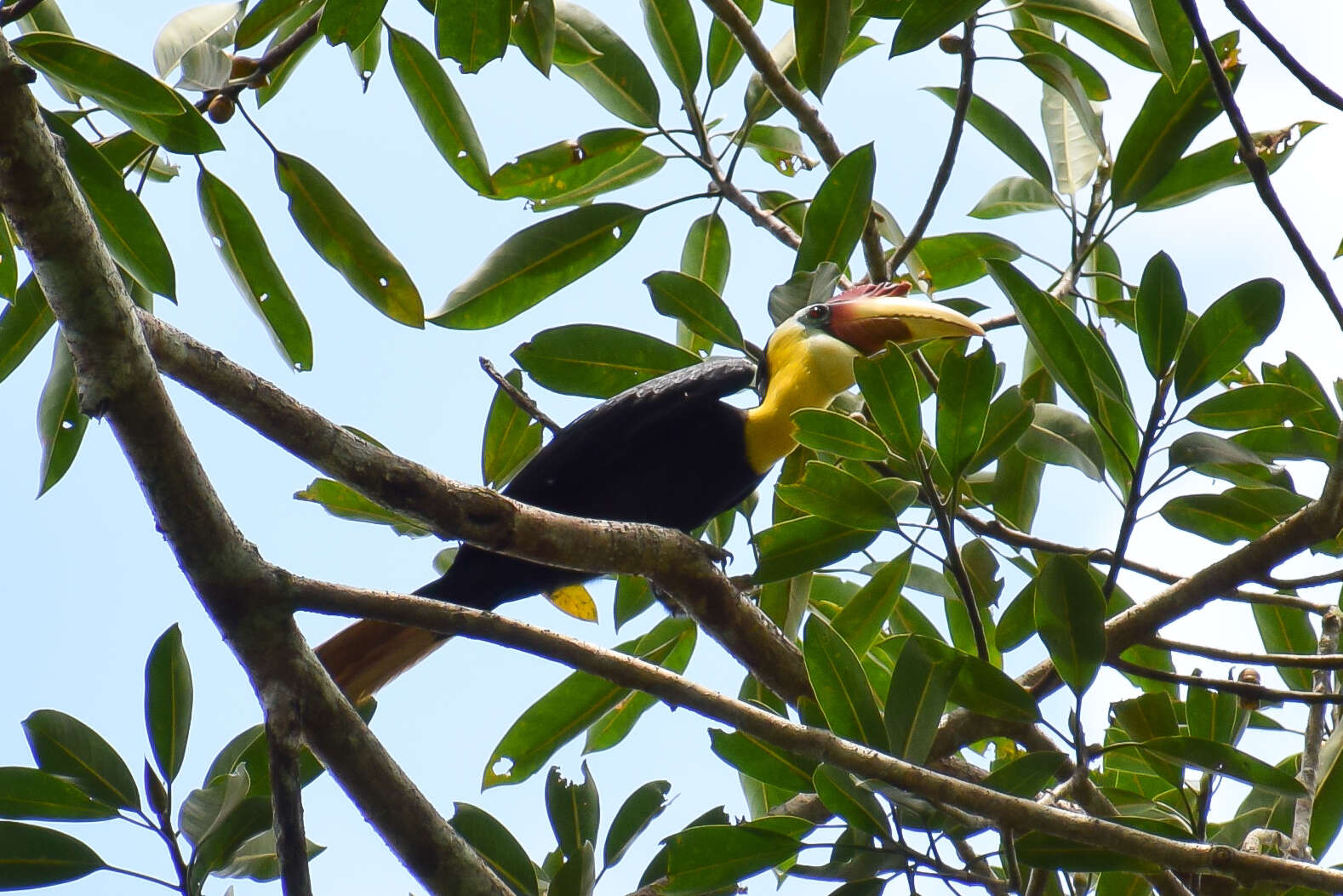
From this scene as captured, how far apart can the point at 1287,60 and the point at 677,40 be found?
1.58 m

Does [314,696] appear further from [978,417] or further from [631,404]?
[631,404]

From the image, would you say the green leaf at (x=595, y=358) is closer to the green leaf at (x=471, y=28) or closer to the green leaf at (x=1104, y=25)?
the green leaf at (x=471, y=28)

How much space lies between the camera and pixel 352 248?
2564 millimetres

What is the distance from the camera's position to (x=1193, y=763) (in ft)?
6.04

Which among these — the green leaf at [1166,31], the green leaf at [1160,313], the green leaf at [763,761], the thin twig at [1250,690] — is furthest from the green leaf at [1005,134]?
the green leaf at [763,761]

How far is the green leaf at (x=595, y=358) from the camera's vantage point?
112 inches

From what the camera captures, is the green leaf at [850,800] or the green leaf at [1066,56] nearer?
the green leaf at [850,800]

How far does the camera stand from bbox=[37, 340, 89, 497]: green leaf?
2.53m

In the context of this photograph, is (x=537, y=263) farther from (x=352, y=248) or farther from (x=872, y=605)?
(x=872, y=605)

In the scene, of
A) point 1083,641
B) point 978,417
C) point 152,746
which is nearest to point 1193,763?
point 1083,641

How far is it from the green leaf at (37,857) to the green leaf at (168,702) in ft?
0.58

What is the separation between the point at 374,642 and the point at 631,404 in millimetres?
885

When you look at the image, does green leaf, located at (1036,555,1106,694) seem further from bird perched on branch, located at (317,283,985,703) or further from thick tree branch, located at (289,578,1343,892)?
bird perched on branch, located at (317,283,985,703)

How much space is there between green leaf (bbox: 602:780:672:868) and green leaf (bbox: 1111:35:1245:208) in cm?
161
